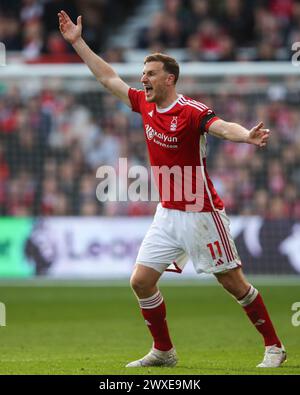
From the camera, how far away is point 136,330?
12242 mm

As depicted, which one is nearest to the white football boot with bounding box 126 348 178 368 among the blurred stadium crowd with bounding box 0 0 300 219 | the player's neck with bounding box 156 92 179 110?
the player's neck with bounding box 156 92 179 110

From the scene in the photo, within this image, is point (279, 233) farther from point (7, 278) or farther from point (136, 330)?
point (136, 330)

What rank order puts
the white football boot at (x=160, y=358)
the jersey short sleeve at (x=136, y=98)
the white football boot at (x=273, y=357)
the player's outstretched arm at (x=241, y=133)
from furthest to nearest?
the jersey short sleeve at (x=136, y=98) → the white football boot at (x=160, y=358) → the white football boot at (x=273, y=357) → the player's outstretched arm at (x=241, y=133)

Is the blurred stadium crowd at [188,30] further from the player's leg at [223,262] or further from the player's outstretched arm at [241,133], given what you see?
the player's outstretched arm at [241,133]

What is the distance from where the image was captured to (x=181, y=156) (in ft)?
29.3

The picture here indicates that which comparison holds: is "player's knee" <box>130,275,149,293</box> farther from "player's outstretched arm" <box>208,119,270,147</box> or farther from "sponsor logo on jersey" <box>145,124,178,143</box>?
"player's outstretched arm" <box>208,119,270,147</box>

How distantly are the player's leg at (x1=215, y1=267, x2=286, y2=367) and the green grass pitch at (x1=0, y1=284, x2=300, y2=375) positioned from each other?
0.15 m

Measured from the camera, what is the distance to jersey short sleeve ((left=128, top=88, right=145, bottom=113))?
9.41 m

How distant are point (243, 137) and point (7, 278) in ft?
36.4

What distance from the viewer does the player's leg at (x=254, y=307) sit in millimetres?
8906

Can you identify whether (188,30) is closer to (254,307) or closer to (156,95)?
(156,95)

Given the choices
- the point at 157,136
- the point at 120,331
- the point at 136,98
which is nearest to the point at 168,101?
the point at 157,136

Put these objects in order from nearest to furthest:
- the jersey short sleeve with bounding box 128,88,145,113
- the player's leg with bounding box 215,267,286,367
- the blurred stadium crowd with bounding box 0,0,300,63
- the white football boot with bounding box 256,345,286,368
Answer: the white football boot with bounding box 256,345,286,368 < the player's leg with bounding box 215,267,286,367 < the jersey short sleeve with bounding box 128,88,145,113 < the blurred stadium crowd with bounding box 0,0,300,63

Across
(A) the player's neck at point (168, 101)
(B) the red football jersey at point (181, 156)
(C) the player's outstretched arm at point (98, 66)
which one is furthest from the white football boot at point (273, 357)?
(C) the player's outstretched arm at point (98, 66)
